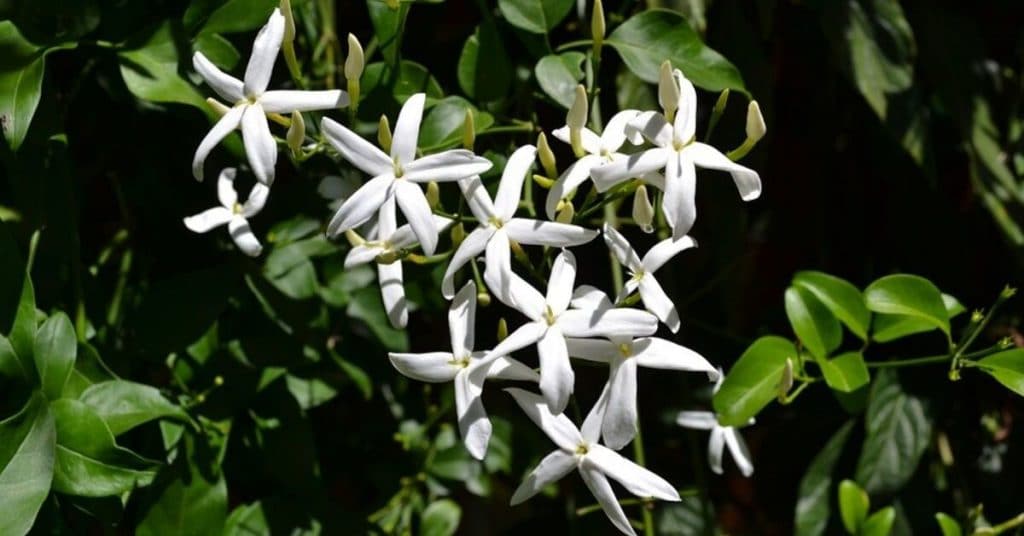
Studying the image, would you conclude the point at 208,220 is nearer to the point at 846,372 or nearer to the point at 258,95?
the point at 258,95

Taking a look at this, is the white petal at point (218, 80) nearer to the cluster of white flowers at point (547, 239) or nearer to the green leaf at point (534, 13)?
the cluster of white flowers at point (547, 239)

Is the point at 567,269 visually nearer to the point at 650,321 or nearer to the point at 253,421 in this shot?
the point at 650,321

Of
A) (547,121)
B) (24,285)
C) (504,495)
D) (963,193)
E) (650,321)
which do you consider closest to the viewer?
(650,321)

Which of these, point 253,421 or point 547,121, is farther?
point 547,121

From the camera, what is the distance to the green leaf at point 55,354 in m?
0.72

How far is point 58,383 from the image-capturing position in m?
0.72

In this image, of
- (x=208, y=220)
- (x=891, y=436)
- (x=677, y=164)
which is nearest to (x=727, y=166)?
(x=677, y=164)

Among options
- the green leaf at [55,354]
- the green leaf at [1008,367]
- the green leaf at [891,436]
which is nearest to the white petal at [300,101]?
the green leaf at [55,354]

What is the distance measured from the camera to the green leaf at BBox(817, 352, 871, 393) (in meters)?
0.79

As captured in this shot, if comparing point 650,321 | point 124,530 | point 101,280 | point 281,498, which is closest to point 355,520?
point 281,498

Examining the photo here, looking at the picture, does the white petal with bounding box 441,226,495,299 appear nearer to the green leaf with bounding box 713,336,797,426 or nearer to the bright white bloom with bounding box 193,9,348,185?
the bright white bloom with bounding box 193,9,348,185

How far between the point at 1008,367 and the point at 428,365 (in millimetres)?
379

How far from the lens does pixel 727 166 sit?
24.3 inches

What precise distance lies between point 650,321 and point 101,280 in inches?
19.9
